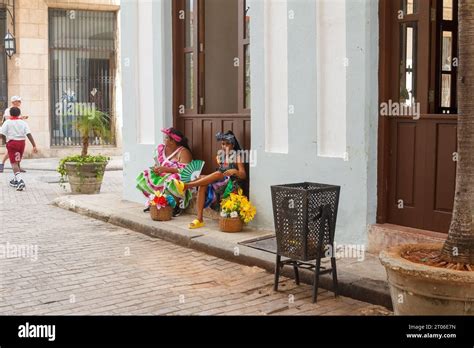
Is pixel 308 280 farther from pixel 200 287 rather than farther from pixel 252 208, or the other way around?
pixel 252 208

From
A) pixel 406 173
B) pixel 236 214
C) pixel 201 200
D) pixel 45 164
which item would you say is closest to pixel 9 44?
pixel 45 164

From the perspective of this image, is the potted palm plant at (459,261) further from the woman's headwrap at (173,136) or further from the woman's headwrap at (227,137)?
A: the woman's headwrap at (173,136)

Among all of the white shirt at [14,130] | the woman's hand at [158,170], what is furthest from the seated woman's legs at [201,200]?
the white shirt at [14,130]

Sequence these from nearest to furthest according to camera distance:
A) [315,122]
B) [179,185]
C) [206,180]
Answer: [315,122], [206,180], [179,185]

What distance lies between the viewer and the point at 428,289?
400 centimetres

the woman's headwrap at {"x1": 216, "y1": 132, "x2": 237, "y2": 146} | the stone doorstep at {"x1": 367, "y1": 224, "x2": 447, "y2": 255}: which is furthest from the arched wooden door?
the stone doorstep at {"x1": 367, "y1": 224, "x2": 447, "y2": 255}

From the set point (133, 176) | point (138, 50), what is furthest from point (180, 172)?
point (138, 50)

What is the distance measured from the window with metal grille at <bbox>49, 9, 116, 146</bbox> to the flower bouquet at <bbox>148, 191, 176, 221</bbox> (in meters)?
13.0

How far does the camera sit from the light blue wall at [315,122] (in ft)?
21.6

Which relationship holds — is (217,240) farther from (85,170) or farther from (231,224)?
(85,170)

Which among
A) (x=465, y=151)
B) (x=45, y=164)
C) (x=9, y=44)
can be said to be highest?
(x=9, y=44)

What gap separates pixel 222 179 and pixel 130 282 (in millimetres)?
2549

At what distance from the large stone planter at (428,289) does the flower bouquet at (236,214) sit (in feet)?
12.1

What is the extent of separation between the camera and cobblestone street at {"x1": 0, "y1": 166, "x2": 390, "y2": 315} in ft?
17.2
